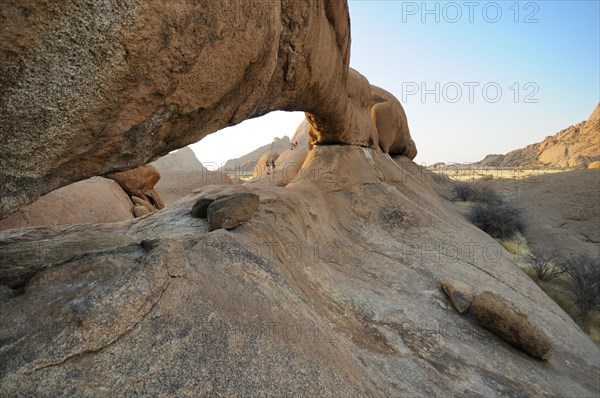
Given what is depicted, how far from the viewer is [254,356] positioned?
182cm

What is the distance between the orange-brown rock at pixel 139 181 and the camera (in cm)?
891

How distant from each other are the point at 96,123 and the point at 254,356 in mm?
1520

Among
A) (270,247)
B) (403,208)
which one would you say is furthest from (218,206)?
(403,208)

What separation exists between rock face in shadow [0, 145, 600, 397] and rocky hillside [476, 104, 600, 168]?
38.8m

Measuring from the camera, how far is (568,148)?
39719 mm

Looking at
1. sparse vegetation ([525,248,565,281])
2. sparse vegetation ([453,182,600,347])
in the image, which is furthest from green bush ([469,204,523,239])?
sparse vegetation ([525,248,565,281])

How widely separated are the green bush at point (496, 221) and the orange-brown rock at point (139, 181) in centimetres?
1061

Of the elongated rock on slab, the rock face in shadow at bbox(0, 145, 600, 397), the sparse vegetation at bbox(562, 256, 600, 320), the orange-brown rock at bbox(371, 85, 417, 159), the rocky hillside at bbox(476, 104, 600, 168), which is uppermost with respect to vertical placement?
the rocky hillside at bbox(476, 104, 600, 168)

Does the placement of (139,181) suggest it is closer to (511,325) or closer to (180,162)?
(511,325)

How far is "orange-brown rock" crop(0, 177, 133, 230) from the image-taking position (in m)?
4.79

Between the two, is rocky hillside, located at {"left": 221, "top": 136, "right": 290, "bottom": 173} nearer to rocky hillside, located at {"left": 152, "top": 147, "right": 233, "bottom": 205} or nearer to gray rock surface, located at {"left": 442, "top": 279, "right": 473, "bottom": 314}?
rocky hillside, located at {"left": 152, "top": 147, "right": 233, "bottom": 205}

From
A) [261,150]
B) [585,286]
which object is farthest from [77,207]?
[261,150]

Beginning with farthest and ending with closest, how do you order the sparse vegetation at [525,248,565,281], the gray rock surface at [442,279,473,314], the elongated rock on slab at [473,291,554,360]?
the sparse vegetation at [525,248,565,281], the gray rock surface at [442,279,473,314], the elongated rock on slab at [473,291,554,360]

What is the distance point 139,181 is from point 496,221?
38.2 feet
